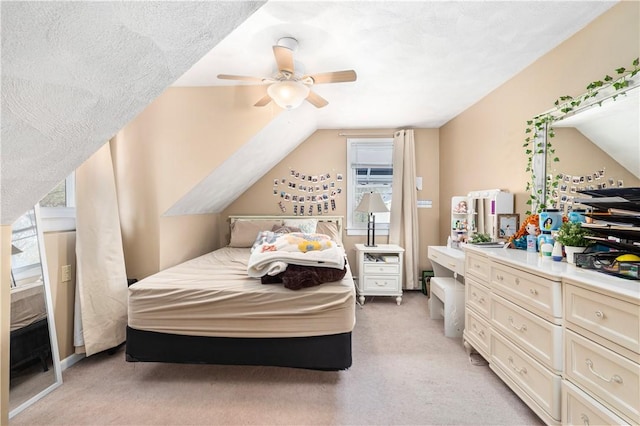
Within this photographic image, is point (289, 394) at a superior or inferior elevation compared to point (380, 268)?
inferior

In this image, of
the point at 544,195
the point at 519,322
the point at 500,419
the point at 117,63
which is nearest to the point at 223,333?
the point at 117,63

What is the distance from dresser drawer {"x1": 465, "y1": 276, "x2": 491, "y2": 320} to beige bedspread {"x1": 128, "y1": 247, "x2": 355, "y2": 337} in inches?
36.2

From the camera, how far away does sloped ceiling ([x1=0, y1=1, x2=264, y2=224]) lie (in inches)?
30.5

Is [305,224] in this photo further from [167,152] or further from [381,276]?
[167,152]

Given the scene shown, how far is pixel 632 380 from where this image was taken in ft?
3.27

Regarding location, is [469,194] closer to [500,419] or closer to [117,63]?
[500,419]

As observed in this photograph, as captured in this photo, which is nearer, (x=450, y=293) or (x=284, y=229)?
(x=450, y=293)

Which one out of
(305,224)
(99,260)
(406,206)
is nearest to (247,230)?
(305,224)

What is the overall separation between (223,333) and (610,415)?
1.86 metres

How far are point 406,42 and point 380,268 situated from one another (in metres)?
2.32

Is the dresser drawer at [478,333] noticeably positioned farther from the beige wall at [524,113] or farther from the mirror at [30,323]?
the mirror at [30,323]

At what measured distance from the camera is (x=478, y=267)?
199 cm

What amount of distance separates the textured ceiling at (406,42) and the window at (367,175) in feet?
3.81

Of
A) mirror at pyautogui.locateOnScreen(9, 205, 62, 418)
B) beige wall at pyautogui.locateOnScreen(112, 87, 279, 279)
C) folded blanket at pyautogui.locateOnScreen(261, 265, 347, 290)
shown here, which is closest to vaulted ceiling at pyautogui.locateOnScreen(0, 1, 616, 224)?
beige wall at pyautogui.locateOnScreen(112, 87, 279, 279)
